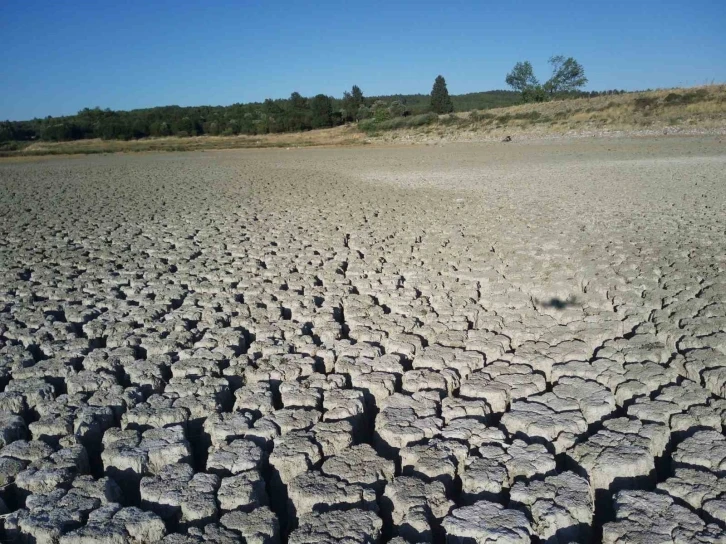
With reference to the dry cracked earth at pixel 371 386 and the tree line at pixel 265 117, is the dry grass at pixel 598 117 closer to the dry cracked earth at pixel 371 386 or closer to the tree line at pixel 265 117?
the tree line at pixel 265 117

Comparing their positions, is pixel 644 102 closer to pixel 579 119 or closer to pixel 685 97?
pixel 685 97

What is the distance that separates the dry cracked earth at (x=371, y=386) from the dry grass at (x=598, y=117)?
18.2m

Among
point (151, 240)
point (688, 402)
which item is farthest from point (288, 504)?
point (151, 240)

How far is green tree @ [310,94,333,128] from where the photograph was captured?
135ft

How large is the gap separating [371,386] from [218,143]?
34.0m

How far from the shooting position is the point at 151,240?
21.0 feet

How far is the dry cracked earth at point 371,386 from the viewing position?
6.14 ft

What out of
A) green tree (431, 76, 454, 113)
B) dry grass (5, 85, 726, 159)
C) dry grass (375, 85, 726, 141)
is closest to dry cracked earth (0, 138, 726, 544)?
dry grass (375, 85, 726, 141)

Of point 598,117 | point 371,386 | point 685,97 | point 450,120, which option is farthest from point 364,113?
point 371,386

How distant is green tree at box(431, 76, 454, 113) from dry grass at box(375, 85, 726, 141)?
A: 12611 millimetres

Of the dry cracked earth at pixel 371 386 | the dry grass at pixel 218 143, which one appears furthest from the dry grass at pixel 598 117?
the dry cracked earth at pixel 371 386

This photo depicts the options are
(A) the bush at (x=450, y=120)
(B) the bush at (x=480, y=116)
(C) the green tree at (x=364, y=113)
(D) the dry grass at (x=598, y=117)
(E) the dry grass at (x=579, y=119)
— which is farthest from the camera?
(C) the green tree at (x=364, y=113)

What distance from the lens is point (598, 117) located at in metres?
24.4

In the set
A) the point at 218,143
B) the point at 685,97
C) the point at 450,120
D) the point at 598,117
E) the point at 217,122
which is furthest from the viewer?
the point at 217,122
